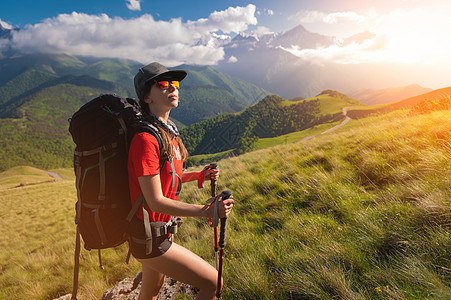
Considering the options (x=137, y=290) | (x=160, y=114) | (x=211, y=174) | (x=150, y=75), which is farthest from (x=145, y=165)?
(x=137, y=290)

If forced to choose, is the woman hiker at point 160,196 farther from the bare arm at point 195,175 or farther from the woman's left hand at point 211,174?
the woman's left hand at point 211,174

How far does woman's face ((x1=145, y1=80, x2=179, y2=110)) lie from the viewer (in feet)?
8.13

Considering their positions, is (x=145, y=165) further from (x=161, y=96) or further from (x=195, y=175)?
(x=195, y=175)

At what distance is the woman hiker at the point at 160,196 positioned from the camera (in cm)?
200

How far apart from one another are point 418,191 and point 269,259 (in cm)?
252

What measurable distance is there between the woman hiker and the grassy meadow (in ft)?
3.25

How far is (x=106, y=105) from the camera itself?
242 cm

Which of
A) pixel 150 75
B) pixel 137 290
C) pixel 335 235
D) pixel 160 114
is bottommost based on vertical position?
pixel 137 290

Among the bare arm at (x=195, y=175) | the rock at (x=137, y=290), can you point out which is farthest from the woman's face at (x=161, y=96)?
the rock at (x=137, y=290)

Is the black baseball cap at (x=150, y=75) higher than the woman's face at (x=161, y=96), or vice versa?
the black baseball cap at (x=150, y=75)

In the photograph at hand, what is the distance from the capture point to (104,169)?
2.18 metres

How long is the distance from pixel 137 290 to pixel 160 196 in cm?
282

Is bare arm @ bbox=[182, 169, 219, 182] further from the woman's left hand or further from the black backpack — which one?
the black backpack

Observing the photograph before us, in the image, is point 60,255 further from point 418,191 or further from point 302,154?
point 418,191
